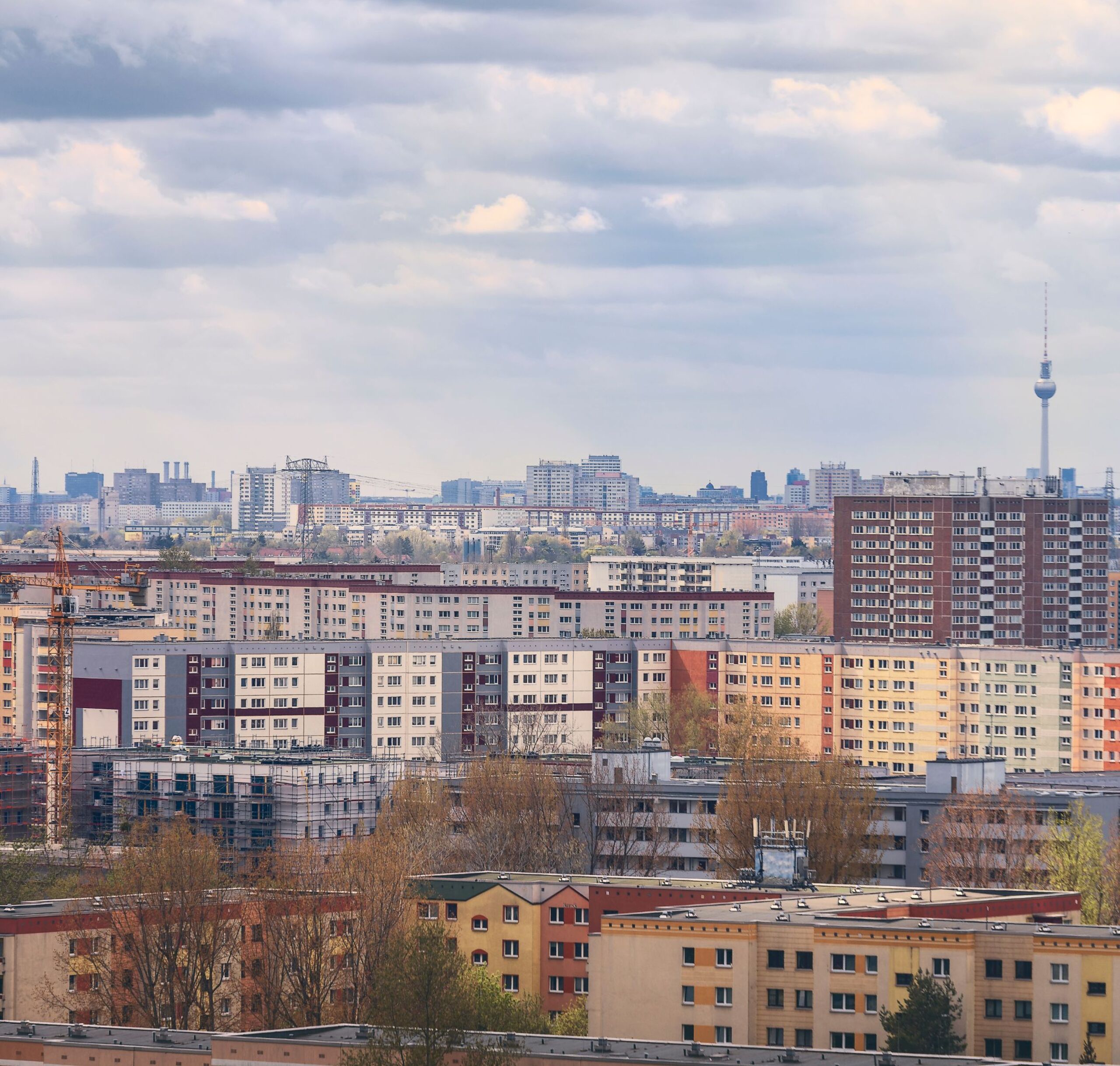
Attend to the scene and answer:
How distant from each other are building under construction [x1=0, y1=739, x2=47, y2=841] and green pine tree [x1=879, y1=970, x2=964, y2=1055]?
38.4m

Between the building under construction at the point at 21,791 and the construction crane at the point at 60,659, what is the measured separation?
442mm

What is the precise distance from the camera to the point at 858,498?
4459 inches

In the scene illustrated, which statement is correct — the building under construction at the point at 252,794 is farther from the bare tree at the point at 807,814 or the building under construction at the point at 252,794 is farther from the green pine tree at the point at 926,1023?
the green pine tree at the point at 926,1023

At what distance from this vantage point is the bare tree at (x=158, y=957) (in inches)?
1491

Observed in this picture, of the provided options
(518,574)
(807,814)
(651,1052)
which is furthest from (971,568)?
(651,1052)

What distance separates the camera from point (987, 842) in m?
49.8

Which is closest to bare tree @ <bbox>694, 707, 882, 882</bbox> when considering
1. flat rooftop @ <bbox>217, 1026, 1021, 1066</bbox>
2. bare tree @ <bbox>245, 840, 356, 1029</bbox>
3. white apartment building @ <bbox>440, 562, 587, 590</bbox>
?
bare tree @ <bbox>245, 840, 356, 1029</bbox>

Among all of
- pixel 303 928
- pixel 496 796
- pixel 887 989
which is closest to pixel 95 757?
pixel 496 796

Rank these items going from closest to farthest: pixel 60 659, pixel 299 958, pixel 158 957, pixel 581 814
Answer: pixel 299 958 → pixel 158 957 → pixel 581 814 → pixel 60 659

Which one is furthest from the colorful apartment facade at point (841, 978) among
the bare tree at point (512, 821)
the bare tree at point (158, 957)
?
the bare tree at point (512, 821)

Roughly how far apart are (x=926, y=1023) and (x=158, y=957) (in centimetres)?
1279

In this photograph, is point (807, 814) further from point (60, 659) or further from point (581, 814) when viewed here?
point (60, 659)

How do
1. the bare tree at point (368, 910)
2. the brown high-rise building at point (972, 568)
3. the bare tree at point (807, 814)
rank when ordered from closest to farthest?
the bare tree at point (368, 910) → the bare tree at point (807, 814) → the brown high-rise building at point (972, 568)

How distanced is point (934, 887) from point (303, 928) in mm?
9464
